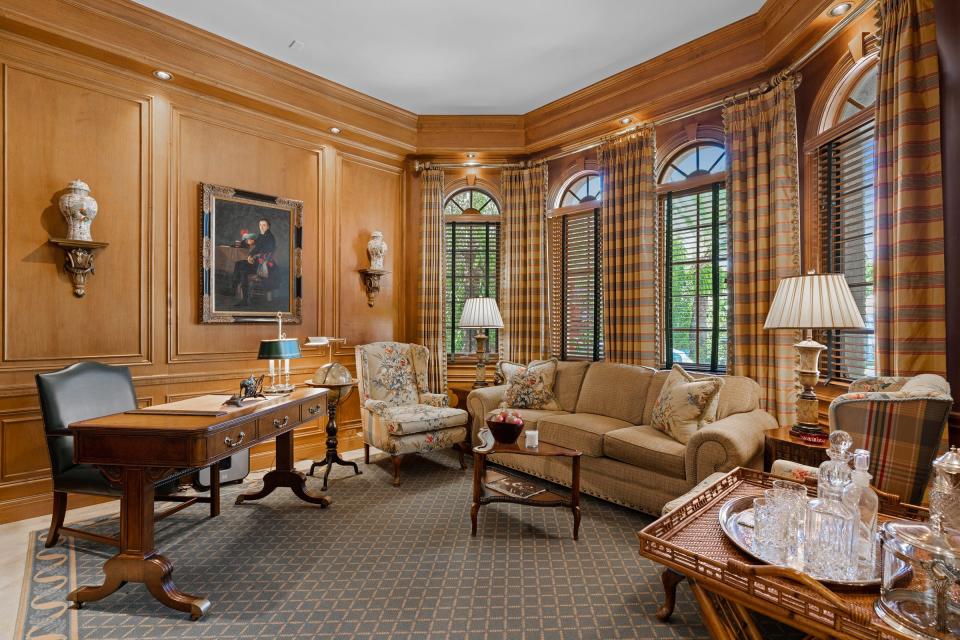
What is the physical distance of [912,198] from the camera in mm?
2354

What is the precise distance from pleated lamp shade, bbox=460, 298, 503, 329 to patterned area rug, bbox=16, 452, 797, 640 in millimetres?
1806

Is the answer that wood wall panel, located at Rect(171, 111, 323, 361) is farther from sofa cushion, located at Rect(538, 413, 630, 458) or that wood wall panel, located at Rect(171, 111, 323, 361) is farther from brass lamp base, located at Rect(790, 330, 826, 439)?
brass lamp base, located at Rect(790, 330, 826, 439)

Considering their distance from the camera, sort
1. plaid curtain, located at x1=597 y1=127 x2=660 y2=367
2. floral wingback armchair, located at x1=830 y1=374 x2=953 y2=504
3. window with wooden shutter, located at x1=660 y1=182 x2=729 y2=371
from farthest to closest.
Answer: plaid curtain, located at x1=597 y1=127 x2=660 y2=367 → window with wooden shutter, located at x1=660 y1=182 x2=729 y2=371 → floral wingback armchair, located at x1=830 y1=374 x2=953 y2=504

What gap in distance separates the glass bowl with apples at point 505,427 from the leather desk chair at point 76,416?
186 cm

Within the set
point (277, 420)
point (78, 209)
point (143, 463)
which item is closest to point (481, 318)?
point (277, 420)

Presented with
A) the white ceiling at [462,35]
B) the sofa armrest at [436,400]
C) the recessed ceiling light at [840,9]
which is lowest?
the sofa armrest at [436,400]

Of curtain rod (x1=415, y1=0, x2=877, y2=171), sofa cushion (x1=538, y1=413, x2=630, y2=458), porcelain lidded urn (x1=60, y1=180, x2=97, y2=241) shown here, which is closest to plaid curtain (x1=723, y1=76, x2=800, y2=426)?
curtain rod (x1=415, y1=0, x2=877, y2=171)

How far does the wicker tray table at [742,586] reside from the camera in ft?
3.88

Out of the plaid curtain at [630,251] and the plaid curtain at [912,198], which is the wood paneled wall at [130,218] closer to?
the plaid curtain at [630,251]

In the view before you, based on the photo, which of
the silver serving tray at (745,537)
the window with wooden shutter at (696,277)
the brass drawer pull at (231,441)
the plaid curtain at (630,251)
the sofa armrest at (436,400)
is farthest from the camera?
the sofa armrest at (436,400)

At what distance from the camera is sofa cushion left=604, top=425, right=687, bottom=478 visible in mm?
3014

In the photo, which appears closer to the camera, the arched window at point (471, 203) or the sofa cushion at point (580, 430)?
the sofa cushion at point (580, 430)

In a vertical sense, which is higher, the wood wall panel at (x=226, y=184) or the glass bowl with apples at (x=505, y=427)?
the wood wall panel at (x=226, y=184)

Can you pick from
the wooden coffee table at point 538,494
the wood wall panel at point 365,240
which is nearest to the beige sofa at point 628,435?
the wooden coffee table at point 538,494
